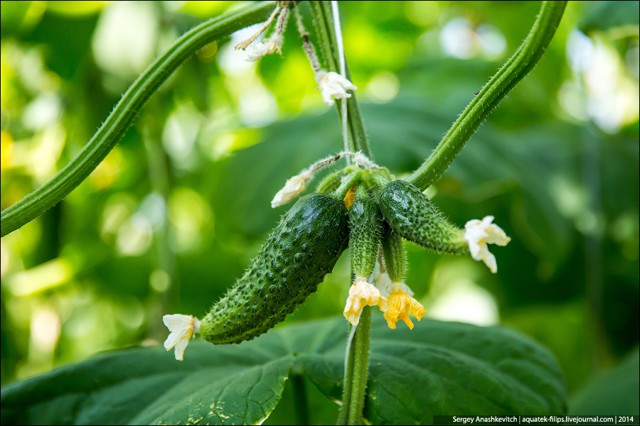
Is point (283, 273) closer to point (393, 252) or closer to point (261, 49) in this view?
point (393, 252)

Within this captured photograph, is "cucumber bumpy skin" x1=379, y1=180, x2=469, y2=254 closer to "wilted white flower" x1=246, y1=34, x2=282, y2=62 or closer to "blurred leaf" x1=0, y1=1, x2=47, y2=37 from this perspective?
"wilted white flower" x1=246, y1=34, x2=282, y2=62

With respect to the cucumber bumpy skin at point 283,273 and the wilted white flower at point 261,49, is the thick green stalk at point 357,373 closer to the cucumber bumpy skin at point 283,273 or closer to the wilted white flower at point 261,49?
the cucumber bumpy skin at point 283,273

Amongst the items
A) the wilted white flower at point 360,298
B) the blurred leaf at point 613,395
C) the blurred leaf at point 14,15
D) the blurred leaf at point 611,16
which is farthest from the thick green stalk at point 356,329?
the blurred leaf at point 14,15

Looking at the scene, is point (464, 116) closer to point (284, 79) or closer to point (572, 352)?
point (572, 352)

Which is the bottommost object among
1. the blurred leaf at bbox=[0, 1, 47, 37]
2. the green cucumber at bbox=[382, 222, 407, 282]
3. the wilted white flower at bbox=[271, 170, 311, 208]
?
the green cucumber at bbox=[382, 222, 407, 282]

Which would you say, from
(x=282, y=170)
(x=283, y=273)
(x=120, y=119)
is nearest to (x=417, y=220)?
(x=283, y=273)

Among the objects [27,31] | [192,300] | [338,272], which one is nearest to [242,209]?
[192,300]

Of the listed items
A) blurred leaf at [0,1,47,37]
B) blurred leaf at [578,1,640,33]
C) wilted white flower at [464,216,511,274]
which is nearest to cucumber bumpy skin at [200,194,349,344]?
wilted white flower at [464,216,511,274]
